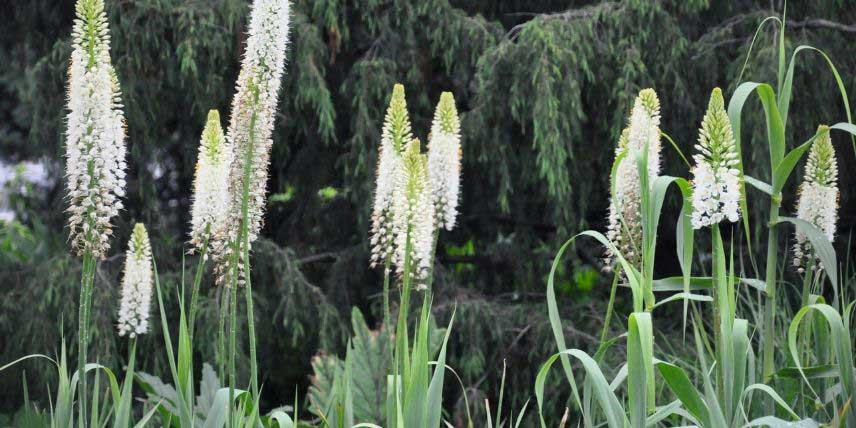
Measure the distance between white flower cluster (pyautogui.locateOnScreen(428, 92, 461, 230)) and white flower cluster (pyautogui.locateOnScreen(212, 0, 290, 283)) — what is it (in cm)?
61

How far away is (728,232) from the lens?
6.78m

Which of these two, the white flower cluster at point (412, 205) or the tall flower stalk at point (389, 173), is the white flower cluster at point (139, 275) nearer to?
the tall flower stalk at point (389, 173)

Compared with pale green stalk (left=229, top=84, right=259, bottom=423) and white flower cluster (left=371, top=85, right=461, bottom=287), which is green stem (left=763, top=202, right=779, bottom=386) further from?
pale green stalk (left=229, top=84, right=259, bottom=423)

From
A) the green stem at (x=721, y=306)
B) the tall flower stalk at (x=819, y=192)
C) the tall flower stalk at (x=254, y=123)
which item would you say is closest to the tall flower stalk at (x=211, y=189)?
the tall flower stalk at (x=254, y=123)

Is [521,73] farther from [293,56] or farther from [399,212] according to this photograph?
[399,212]

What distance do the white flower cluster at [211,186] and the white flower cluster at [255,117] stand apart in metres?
0.11

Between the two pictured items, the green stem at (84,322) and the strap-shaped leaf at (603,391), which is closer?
the strap-shaped leaf at (603,391)

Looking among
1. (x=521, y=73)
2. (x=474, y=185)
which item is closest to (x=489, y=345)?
→ (x=474, y=185)

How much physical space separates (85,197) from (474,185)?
161 inches

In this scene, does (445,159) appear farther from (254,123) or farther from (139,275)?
(139,275)

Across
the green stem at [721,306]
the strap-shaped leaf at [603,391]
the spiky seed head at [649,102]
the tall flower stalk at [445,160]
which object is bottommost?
the strap-shaped leaf at [603,391]

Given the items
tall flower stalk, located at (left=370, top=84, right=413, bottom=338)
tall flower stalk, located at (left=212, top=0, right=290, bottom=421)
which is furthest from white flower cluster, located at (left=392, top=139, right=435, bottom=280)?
tall flower stalk, located at (left=212, top=0, right=290, bottom=421)

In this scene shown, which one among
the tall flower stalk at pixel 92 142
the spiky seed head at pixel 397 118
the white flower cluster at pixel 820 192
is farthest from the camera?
the white flower cluster at pixel 820 192

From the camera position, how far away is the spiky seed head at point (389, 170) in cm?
288
